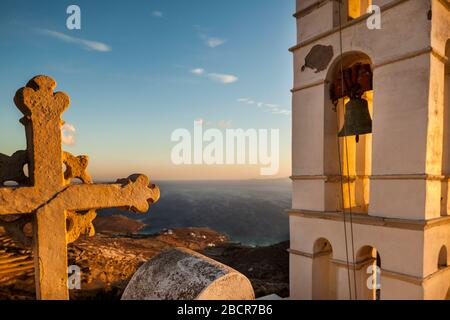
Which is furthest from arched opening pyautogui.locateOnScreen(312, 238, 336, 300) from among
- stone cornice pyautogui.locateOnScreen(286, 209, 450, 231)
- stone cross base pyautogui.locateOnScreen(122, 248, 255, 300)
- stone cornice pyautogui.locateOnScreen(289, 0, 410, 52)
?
stone cornice pyautogui.locateOnScreen(289, 0, 410, 52)

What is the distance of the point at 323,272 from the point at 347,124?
148 inches

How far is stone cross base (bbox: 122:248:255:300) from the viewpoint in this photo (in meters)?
2.97

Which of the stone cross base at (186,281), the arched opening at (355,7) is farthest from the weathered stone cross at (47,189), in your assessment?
the arched opening at (355,7)

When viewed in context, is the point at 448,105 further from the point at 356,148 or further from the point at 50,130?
the point at 50,130

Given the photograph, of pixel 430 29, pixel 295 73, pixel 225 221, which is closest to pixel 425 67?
pixel 430 29

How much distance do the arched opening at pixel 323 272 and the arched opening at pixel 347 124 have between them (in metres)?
1.25

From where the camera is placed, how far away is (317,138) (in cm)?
664

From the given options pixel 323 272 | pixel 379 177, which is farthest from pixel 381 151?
pixel 323 272

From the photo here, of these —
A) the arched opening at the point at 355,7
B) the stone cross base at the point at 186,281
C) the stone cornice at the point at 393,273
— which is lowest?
the stone cornice at the point at 393,273

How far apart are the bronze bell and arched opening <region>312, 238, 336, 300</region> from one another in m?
2.82

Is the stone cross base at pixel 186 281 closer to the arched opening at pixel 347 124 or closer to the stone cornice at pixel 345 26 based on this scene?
the arched opening at pixel 347 124

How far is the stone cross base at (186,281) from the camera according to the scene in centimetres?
297

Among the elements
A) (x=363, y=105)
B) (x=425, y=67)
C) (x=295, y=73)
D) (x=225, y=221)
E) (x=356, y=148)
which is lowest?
(x=225, y=221)

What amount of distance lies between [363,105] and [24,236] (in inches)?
255
